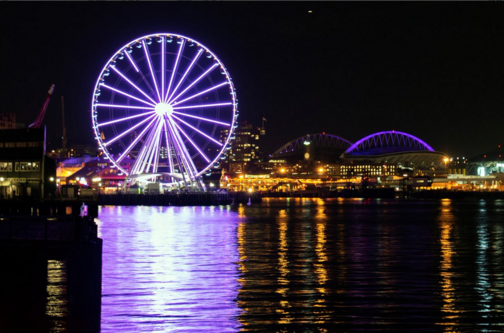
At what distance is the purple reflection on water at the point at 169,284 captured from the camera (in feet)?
51.8

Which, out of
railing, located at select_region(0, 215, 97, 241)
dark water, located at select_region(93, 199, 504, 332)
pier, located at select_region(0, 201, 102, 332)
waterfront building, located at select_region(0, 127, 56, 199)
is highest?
waterfront building, located at select_region(0, 127, 56, 199)

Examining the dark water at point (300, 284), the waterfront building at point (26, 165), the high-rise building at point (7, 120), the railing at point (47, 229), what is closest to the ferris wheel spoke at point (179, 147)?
the waterfront building at point (26, 165)

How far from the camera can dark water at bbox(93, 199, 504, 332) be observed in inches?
623

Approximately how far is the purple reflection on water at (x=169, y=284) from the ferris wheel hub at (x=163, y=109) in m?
25.0

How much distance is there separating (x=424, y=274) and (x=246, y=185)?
541ft

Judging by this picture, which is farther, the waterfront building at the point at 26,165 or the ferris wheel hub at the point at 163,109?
A: the waterfront building at the point at 26,165

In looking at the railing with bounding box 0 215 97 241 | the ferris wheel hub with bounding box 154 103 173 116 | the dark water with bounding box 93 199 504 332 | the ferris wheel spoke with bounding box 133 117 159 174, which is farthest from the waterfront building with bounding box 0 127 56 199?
the railing with bounding box 0 215 97 241

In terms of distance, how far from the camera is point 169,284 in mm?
20953

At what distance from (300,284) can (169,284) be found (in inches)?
151

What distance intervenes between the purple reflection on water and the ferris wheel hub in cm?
2499

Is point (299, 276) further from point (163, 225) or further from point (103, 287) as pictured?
point (163, 225)

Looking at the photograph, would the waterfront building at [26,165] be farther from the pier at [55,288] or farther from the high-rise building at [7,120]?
the high-rise building at [7,120]

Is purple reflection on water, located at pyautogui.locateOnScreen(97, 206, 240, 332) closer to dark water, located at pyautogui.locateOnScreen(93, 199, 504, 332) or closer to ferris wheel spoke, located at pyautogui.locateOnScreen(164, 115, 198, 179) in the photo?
dark water, located at pyautogui.locateOnScreen(93, 199, 504, 332)

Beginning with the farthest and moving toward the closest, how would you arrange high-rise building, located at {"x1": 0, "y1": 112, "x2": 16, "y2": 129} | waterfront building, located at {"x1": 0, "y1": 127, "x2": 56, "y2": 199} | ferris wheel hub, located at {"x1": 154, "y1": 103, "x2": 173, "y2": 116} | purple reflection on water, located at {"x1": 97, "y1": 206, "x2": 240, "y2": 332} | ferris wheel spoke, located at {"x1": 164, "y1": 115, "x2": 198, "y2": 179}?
high-rise building, located at {"x1": 0, "y1": 112, "x2": 16, "y2": 129} → waterfront building, located at {"x1": 0, "y1": 127, "x2": 56, "y2": 199} → ferris wheel spoke, located at {"x1": 164, "y1": 115, "x2": 198, "y2": 179} → ferris wheel hub, located at {"x1": 154, "y1": 103, "x2": 173, "y2": 116} → purple reflection on water, located at {"x1": 97, "y1": 206, "x2": 240, "y2": 332}
